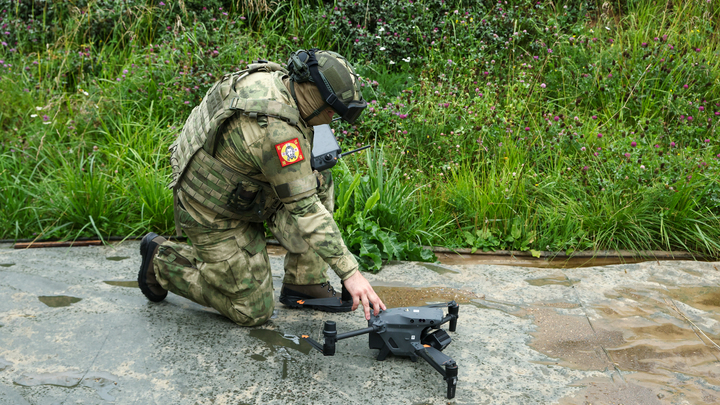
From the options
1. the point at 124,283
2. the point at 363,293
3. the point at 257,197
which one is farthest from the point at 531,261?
the point at 124,283

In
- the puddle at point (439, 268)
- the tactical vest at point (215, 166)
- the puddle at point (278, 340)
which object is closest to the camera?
the tactical vest at point (215, 166)

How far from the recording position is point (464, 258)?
12.9 ft

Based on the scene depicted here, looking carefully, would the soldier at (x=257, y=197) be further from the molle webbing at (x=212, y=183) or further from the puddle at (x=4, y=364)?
the puddle at (x=4, y=364)

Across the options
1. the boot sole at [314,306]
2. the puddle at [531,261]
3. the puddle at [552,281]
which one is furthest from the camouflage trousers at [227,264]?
the puddle at [552,281]

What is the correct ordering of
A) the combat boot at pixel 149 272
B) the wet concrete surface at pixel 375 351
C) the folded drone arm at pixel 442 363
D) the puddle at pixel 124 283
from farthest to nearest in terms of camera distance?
the puddle at pixel 124 283, the combat boot at pixel 149 272, the wet concrete surface at pixel 375 351, the folded drone arm at pixel 442 363

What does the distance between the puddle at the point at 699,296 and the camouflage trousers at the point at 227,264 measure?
2.16 metres

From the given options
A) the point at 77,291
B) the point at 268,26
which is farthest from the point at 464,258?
the point at 268,26

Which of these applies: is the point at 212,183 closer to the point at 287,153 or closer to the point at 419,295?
the point at 287,153

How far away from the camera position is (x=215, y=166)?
267 cm

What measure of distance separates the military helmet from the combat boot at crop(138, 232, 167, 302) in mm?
1254

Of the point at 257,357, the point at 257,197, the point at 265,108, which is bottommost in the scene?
the point at 257,357

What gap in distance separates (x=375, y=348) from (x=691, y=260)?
2.49 m

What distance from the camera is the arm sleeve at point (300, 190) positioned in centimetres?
239

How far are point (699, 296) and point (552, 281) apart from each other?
0.82m
